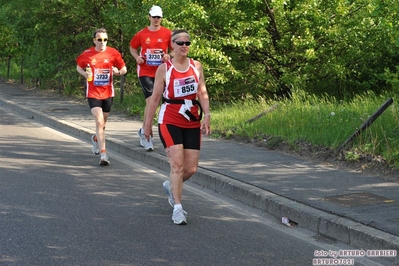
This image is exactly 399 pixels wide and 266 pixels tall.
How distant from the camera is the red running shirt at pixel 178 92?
286 inches

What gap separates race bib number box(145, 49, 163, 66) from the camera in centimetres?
1141

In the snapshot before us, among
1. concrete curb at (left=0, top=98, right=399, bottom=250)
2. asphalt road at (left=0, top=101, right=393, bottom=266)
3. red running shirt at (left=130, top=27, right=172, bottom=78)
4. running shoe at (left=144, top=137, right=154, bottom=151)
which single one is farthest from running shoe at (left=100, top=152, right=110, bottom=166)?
red running shirt at (left=130, top=27, right=172, bottom=78)

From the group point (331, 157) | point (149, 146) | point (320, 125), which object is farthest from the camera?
point (320, 125)

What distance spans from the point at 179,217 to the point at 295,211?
114 cm

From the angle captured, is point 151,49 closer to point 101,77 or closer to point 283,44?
point 101,77

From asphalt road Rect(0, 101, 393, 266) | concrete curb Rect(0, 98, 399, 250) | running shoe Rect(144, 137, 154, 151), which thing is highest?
running shoe Rect(144, 137, 154, 151)

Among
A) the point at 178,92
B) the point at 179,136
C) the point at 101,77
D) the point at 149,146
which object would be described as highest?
the point at 101,77

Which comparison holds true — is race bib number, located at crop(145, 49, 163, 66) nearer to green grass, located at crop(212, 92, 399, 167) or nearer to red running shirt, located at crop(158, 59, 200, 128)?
green grass, located at crop(212, 92, 399, 167)

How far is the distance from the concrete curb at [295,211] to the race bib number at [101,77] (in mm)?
1214

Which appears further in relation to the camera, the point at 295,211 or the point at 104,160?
the point at 104,160

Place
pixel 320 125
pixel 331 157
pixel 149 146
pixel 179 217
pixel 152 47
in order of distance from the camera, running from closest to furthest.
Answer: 1. pixel 179 217
2. pixel 331 157
3. pixel 149 146
4. pixel 152 47
5. pixel 320 125

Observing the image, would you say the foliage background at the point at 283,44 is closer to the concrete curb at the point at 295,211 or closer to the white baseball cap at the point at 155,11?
the white baseball cap at the point at 155,11

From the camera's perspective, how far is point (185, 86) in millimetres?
7285

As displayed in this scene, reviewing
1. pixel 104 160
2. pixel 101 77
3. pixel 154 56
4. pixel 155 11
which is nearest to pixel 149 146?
pixel 104 160
